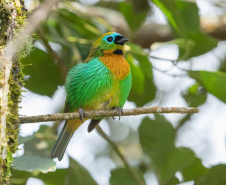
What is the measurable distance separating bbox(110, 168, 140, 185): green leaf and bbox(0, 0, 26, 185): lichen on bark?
4.47ft

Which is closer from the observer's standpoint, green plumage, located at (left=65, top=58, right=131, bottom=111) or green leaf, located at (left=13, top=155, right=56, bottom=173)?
green leaf, located at (left=13, top=155, right=56, bottom=173)

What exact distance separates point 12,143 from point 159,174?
5.05 ft

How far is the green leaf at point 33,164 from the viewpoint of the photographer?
266cm

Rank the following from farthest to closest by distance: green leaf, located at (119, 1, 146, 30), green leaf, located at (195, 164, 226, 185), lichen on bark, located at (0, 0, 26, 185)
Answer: green leaf, located at (119, 1, 146, 30)
green leaf, located at (195, 164, 226, 185)
lichen on bark, located at (0, 0, 26, 185)

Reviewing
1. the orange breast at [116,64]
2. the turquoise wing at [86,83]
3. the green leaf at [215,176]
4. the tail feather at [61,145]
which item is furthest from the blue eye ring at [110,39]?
the green leaf at [215,176]

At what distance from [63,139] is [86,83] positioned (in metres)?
0.63

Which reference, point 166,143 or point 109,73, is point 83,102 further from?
point 166,143

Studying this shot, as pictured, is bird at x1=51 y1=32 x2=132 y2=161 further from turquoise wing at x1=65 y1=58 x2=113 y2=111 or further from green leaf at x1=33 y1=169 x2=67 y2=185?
green leaf at x1=33 y1=169 x2=67 y2=185

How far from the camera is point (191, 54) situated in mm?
3834

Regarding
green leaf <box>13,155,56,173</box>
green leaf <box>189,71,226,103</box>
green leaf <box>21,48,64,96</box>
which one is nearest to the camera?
green leaf <box>13,155,56,173</box>

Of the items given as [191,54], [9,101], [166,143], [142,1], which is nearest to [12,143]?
[9,101]

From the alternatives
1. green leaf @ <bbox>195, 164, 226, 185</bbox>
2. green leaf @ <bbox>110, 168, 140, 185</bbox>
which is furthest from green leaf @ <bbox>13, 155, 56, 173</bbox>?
green leaf @ <bbox>195, 164, 226, 185</bbox>

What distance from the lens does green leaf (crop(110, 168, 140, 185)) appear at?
3.57 meters

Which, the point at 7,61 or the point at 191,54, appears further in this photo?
the point at 191,54
